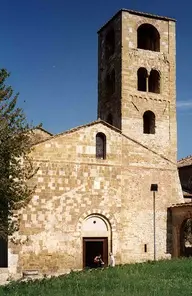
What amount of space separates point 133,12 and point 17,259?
1723cm

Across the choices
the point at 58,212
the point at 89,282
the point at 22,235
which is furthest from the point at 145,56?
the point at 89,282

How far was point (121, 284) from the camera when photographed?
56.6ft

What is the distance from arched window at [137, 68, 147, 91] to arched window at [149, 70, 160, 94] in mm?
416

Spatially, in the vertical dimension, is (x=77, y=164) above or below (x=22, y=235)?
above

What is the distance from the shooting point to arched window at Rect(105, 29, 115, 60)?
3425 centimetres

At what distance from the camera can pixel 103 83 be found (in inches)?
1357

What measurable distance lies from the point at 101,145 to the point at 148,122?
5.68m

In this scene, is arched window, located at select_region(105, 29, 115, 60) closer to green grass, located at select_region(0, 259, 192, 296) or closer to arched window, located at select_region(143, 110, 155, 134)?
arched window, located at select_region(143, 110, 155, 134)

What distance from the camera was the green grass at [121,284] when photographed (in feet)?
51.1

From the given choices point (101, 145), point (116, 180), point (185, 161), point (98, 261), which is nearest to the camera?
point (98, 261)

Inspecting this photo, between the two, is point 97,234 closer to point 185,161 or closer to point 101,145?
point 101,145

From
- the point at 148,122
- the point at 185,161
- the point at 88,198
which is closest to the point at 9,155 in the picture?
the point at 88,198

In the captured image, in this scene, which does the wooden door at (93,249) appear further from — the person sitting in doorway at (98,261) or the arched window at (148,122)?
the arched window at (148,122)

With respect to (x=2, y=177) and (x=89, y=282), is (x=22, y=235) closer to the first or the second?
(x=2, y=177)
